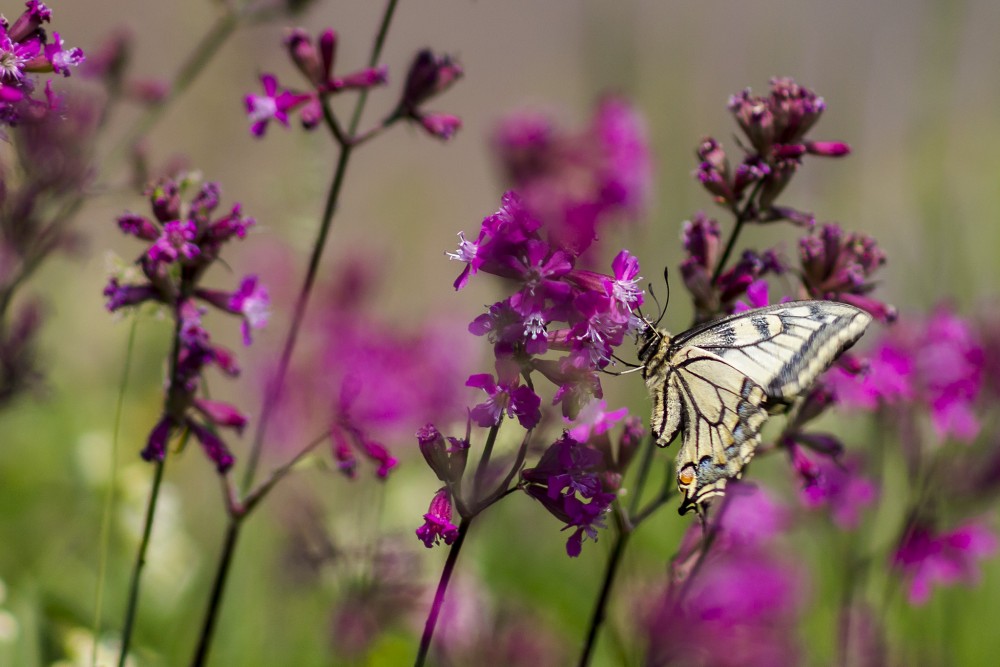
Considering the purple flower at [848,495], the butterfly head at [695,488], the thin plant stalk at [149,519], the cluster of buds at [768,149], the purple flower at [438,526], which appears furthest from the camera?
the purple flower at [848,495]

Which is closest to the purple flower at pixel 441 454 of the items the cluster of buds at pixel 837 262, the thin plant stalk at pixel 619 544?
the thin plant stalk at pixel 619 544

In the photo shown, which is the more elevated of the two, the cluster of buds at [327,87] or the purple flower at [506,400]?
the cluster of buds at [327,87]

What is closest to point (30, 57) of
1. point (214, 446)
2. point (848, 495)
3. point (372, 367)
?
point (214, 446)

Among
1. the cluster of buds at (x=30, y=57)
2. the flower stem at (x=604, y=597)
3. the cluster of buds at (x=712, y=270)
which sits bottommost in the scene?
the flower stem at (x=604, y=597)

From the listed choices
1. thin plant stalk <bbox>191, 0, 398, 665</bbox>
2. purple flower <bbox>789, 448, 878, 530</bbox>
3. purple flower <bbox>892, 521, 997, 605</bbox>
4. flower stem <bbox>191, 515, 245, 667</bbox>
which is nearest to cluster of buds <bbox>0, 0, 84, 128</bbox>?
thin plant stalk <bbox>191, 0, 398, 665</bbox>

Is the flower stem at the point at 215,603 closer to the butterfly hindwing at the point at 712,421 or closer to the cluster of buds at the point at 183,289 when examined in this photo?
the cluster of buds at the point at 183,289
